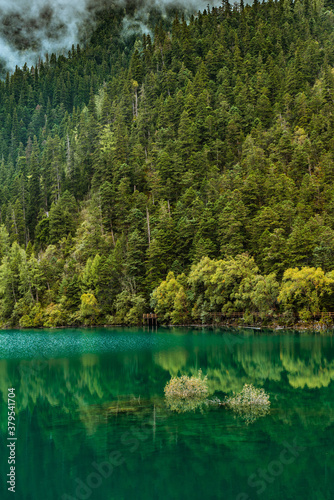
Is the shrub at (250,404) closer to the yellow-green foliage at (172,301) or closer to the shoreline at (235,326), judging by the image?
the shoreline at (235,326)

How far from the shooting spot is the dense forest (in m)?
74.0

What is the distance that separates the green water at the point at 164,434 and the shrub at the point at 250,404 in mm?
Result: 527

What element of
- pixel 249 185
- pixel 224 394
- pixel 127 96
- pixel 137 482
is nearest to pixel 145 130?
pixel 127 96

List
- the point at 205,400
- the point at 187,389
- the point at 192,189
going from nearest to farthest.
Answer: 1. the point at 205,400
2. the point at 187,389
3. the point at 192,189

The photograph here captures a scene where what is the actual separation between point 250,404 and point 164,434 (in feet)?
19.8

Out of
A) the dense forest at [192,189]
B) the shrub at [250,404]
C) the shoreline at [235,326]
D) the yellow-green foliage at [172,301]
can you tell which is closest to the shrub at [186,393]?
the shrub at [250,404]

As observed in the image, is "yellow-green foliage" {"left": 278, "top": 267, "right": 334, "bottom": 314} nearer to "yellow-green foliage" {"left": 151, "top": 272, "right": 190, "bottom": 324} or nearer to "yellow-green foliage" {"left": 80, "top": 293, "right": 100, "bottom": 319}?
"yellow-green foliage" {"left": 151, "top": 272, "right": 190, "bottom": 324}

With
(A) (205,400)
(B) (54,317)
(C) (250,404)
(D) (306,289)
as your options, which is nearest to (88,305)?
(B) (54,317)

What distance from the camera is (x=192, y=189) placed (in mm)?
97688

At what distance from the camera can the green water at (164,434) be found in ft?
50.1

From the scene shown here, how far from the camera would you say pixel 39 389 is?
102 feet

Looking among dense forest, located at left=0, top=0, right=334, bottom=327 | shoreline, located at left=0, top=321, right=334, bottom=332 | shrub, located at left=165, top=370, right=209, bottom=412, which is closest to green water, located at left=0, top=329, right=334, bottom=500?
shrub, located at left=165, top=370, right=209, bottom=412

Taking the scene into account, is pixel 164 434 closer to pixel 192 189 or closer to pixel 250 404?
pixel 250 404

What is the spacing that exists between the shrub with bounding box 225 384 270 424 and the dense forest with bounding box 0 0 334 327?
3880 cm
